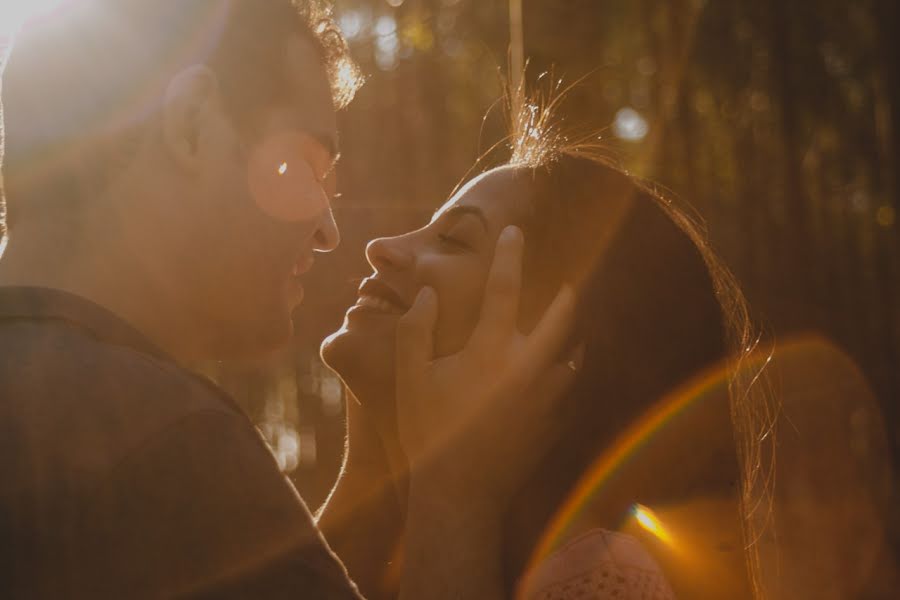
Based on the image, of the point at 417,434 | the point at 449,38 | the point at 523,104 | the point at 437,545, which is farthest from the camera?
the point at 449,38

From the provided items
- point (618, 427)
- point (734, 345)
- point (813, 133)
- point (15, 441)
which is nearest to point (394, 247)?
point (618, 427)

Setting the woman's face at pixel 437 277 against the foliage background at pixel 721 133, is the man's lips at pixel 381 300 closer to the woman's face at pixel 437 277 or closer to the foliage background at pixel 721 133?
the woman's face at pixel 437 277

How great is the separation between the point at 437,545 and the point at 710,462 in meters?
0.70

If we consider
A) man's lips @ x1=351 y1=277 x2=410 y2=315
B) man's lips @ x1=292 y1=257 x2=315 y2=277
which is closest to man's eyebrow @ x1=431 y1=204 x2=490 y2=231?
man's lips @ x1=351 y1=277 x2=410 y2=315

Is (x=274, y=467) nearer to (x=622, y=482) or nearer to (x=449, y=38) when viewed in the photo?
(x=622, y=482)

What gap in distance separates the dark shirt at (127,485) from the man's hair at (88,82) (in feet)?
1.00

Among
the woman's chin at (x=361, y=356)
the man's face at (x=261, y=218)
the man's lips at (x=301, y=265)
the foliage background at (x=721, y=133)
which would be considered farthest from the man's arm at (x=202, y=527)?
the foliage background at (x=721, y=133)

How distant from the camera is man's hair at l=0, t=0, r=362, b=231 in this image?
1.59m

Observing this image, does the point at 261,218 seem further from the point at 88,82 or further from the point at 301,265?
the point at 88,82

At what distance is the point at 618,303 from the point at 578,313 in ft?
0.30

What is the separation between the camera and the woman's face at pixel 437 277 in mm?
2199

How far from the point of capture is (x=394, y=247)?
2283 mm

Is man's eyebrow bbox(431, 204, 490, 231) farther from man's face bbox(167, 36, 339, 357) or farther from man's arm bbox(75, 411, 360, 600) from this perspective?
man's arm bbox(75, 411, 360, 600)

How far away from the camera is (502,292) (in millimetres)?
2156
